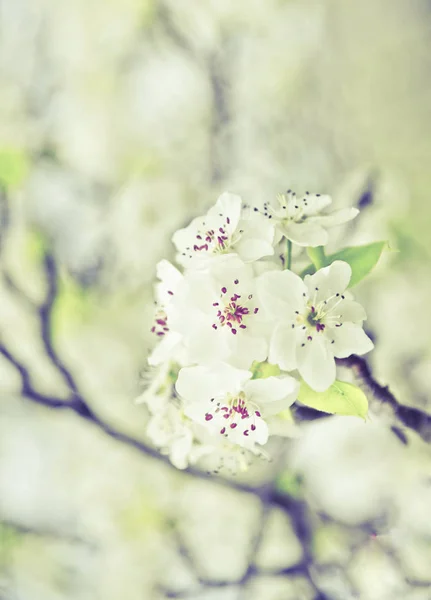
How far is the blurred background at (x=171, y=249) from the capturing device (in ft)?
2.51

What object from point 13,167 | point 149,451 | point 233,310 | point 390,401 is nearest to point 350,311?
point 233,310

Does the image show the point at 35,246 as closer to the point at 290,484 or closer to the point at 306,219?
the point at 306,219

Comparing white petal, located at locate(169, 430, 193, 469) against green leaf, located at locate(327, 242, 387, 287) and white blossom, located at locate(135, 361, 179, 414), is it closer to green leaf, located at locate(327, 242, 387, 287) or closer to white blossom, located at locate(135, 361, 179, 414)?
white blossom, located at locate(135, 361, 179, 414)

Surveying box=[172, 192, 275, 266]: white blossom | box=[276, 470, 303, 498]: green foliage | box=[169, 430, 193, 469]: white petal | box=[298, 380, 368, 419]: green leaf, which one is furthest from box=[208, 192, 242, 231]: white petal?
box=[276, 470, 303, 498]: green foliage

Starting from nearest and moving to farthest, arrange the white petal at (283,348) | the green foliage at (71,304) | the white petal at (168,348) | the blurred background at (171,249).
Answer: the white petal at (283,348), the white petal at (168,348), the blurred background at (171,249), the green foliage at (71,304)

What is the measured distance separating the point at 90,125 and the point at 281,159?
0.32 m

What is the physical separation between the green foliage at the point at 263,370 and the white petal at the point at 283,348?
60 mm

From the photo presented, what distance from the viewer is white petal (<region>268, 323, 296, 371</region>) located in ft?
1.80

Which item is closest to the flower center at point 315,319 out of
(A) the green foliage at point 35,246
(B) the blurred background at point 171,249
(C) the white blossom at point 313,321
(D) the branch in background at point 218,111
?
(C) the white blossom at point 313,321

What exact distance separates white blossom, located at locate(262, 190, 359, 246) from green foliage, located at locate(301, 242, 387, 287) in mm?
31

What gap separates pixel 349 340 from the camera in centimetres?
58

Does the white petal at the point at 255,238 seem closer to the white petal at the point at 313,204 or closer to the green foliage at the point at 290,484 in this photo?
the white petal at the point at 313,204

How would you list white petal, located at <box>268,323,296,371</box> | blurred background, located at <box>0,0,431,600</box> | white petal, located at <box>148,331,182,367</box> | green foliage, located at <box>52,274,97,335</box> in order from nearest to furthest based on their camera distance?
1. white petal, located at <box>268,323,296,371</box>
2. white petal, located at <box>148,331,182,367</box>
3. blurred background, located at <box>0,0,431,600</box>
4. green foliage, located at <box>52,274,97,335</box>

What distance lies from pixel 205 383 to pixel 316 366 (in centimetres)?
13
